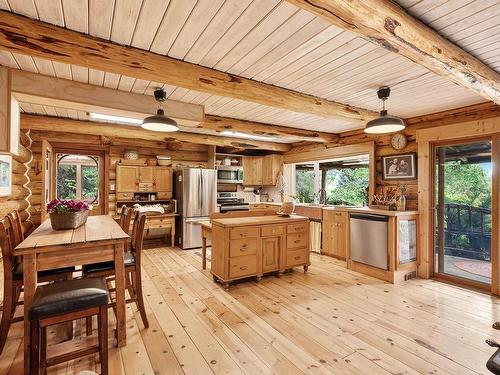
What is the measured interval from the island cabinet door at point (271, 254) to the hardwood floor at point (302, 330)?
211mm

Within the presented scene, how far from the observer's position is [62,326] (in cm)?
262

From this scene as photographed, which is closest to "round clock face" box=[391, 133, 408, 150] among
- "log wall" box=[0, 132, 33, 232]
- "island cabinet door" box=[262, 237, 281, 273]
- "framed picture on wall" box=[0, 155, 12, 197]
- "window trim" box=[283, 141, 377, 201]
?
"window trim" box=[283, 141, 377, 201]

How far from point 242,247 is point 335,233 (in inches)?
87.7

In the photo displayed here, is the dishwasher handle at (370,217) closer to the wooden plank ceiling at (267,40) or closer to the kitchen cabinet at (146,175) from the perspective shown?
the wooden plank ceiling at (267,40)

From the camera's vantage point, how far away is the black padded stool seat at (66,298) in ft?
5.56

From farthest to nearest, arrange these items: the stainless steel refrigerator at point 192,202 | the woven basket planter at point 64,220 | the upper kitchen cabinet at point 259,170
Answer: the upper kitchen cabinet at point 259,170, the stainless steel refrigerator at point 192,202, the woven basket planter at point 64,220

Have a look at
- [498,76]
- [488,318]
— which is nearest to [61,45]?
[498,76]

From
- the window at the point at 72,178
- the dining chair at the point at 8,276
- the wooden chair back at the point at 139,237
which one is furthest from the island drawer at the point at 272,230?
the window at the point at 72,178

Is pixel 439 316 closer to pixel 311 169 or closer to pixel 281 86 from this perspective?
Answer: pixel 281 86

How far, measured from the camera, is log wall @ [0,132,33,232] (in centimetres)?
424

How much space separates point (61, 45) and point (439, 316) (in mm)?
4210

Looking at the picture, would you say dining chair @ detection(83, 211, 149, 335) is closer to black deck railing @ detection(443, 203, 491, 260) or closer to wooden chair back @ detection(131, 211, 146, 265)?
wooden chair back @ detection(131, 211, 146, 265)

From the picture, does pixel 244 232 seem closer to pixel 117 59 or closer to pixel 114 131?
pixel 117 59

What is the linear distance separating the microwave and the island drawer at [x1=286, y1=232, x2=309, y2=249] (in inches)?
119
